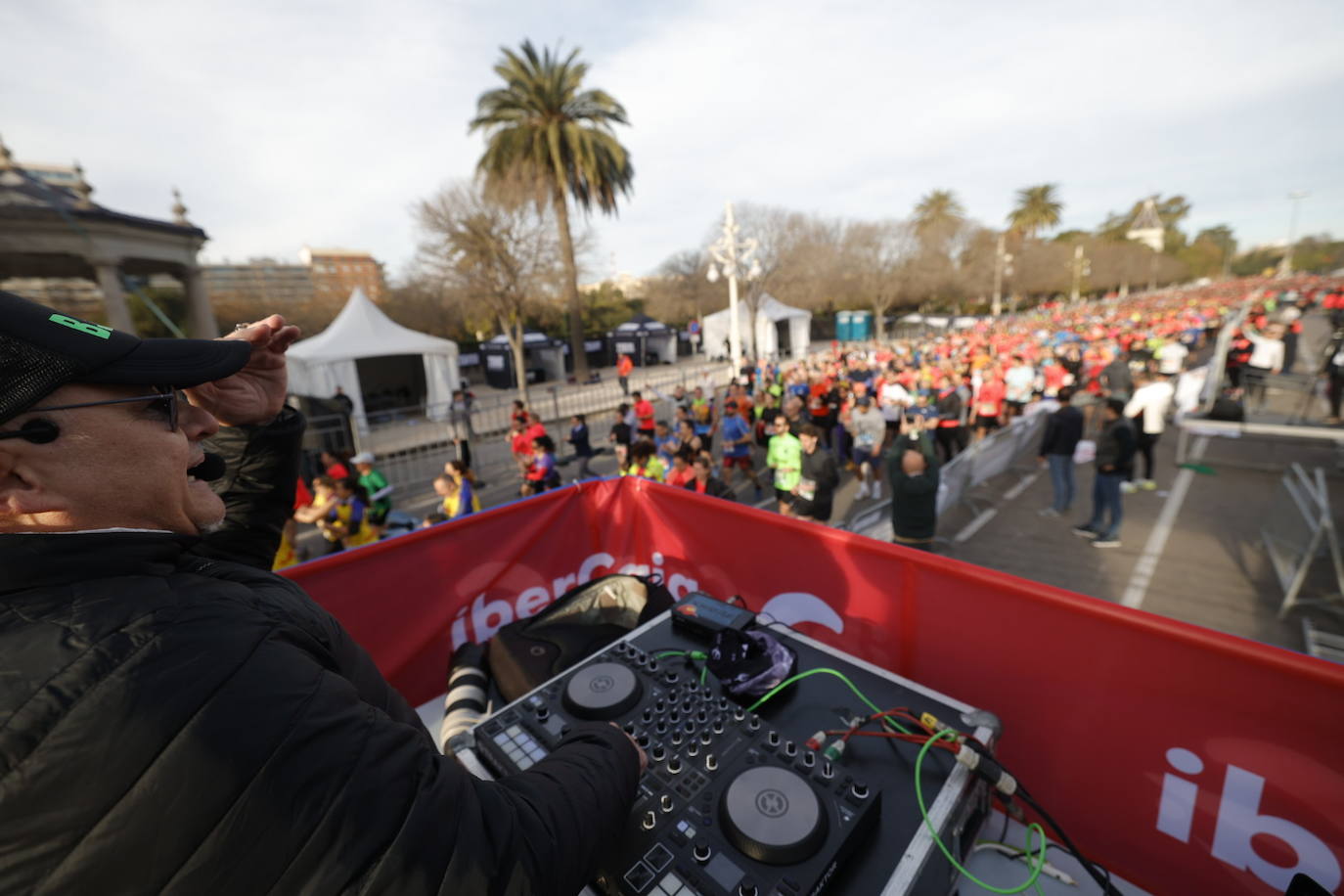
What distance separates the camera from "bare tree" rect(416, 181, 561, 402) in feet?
61.2

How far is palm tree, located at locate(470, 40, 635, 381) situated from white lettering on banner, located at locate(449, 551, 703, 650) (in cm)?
2195

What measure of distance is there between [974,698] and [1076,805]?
19.7 inches

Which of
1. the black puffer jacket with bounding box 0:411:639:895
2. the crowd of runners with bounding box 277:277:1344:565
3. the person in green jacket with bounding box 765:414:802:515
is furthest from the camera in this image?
the person in green jacket with bounding box 765:414:802:515

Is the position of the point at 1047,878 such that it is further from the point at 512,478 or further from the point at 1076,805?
the point at 512,478

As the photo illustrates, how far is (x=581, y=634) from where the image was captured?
269cm

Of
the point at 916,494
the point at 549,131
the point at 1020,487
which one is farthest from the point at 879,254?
the point at 916,494

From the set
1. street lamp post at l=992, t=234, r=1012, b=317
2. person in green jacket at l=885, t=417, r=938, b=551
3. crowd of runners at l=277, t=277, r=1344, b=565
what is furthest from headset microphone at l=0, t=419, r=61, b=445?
street lamp post at l=992, t=234, r=1012, b=317

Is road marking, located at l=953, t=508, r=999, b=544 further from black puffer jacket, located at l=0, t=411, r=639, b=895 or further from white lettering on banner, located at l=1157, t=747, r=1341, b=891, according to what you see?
black puffer jacket, located at l=0, t=411, r=639, b=895

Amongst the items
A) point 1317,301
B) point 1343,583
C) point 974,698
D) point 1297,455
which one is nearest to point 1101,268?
point 1317,301

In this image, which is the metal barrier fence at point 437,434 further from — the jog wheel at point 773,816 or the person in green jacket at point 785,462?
the jog wheel at point 773,816

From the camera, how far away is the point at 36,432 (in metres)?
0.89

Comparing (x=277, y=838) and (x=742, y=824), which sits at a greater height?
(x=277, y=838)

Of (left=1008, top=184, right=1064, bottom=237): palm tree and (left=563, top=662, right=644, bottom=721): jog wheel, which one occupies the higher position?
(left=1008, top=184, right=1064, bottom=237): palm tree

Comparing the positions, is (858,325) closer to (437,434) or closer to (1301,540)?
(437,434)
